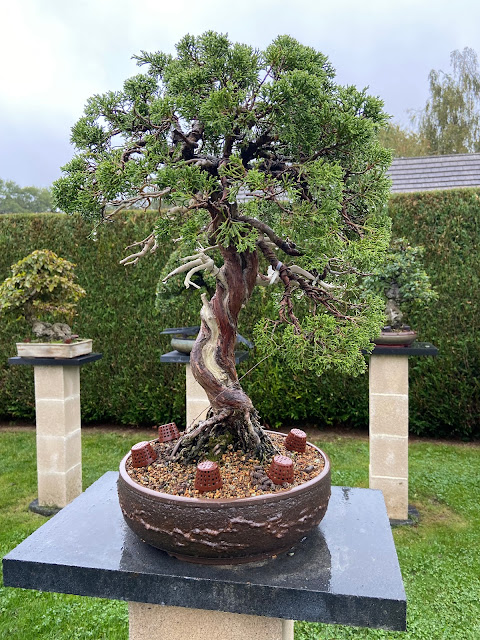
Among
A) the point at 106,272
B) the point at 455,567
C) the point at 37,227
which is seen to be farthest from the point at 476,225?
the point at 37,227

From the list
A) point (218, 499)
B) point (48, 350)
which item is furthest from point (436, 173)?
point (218, 499)

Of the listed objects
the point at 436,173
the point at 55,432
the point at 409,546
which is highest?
the point at 436,173

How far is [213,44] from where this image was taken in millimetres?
1245

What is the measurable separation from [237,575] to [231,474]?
0.26 meters

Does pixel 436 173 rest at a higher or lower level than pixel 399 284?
higher

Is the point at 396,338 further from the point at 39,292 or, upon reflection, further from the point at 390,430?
the point at 39,292

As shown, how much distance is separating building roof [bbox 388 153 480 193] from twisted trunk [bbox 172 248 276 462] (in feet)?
17.4

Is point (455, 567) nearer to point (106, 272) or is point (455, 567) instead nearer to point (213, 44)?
point (213, 44)

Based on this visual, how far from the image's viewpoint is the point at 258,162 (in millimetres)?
1261

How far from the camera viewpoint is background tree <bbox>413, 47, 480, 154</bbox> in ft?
43.8

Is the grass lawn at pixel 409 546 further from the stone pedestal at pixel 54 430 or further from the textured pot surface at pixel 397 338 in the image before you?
the textured pot surface at pixel 397 338

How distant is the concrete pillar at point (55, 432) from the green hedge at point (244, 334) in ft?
5.67

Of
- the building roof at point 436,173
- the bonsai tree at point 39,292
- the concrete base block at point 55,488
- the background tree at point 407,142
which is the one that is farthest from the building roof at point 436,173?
the background tree at point 407,142

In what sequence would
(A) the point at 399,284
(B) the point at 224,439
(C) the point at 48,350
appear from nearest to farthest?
(B) the point at 224,439
(A) the point at 399,284
(C) the point at 48,350
